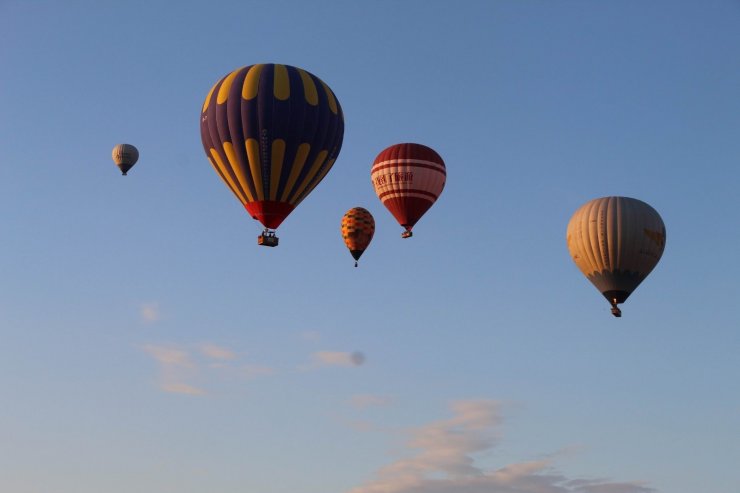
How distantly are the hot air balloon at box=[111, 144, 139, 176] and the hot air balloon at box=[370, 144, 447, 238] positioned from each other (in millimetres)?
33029

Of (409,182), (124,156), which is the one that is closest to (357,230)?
(409,182)

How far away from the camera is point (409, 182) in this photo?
6894cm

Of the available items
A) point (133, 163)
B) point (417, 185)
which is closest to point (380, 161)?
point (417, 185)

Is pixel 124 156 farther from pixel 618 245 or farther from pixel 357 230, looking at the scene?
pixel 618 245

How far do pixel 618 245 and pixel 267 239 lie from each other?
17.0 m

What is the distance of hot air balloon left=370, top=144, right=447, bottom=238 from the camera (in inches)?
2714

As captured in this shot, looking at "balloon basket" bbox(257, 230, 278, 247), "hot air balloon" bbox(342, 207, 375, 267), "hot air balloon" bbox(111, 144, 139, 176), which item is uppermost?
"hot air balloon" bbox(111, 144, 139, 176)

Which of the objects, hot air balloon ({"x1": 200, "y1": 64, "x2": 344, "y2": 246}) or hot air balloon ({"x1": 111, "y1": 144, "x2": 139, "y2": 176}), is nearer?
hot air balloon ({"x1": 200, "y1": 64, "x2": 344, "y2": 246})

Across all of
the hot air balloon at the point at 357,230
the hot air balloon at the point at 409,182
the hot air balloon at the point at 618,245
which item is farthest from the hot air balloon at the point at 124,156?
the hot air balloon at the point at 618,245

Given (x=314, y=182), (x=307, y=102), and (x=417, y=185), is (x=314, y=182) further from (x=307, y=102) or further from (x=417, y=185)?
(x=417, y=185)

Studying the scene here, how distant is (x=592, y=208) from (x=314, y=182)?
14.3 meters

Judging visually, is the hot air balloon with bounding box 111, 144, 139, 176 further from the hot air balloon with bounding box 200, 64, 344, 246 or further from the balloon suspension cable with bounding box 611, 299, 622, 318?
the balloon suspension cable with bounding box 611, 299, 622, 318

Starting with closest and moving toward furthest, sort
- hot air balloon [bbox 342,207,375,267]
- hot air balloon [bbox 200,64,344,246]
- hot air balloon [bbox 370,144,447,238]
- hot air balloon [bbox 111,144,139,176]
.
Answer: hot air balloon [bbox 200,64,344,246] → hot air balloon [bbox 370,144,447,238] → hot air balloon [bbox 342,207,375,267] → hot air balloon [bbox 111,144,139,176]

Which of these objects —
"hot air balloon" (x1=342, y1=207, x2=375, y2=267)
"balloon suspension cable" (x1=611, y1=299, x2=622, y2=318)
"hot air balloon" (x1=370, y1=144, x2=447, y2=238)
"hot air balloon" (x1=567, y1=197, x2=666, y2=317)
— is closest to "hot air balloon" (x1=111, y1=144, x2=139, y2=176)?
"hot air balloon" (x1=342, y1=207, x2=375, y2=267)
